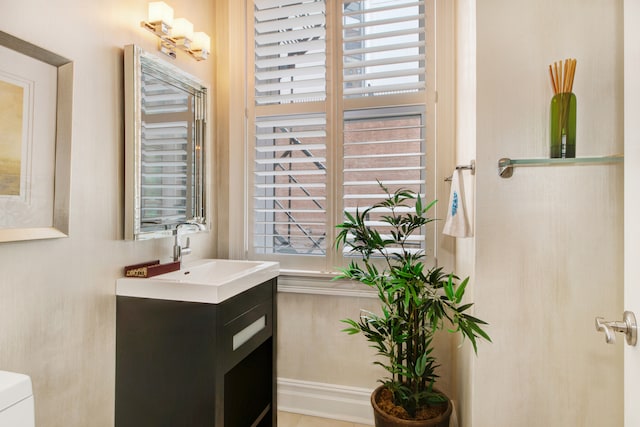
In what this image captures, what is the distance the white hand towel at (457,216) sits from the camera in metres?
1.43

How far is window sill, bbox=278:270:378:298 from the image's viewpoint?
1989 millimetres

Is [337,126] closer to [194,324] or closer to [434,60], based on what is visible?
[434,60]

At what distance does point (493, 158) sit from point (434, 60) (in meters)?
0.89

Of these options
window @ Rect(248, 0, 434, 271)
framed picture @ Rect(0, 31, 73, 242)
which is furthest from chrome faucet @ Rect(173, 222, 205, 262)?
framed picture @ Rect(0, 31, 73, 242)

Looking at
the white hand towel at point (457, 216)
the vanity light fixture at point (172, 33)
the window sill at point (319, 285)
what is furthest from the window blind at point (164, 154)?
the white hand towel at point (457, 216)

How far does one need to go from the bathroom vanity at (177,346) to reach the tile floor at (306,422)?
71 cm

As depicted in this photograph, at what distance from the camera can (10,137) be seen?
3.59 feet

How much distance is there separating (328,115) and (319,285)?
99cm

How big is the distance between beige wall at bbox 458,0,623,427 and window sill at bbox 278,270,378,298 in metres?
0.78

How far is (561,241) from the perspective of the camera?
122cm

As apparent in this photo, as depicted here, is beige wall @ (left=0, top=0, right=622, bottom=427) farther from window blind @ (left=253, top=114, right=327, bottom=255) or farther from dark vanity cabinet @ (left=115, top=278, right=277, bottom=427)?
window blind @ (left=253, top=114, right=327, bottom=255)

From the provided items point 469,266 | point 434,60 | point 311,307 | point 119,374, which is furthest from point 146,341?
point 434,60

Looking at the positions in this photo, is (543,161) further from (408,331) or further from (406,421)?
(406,421)
